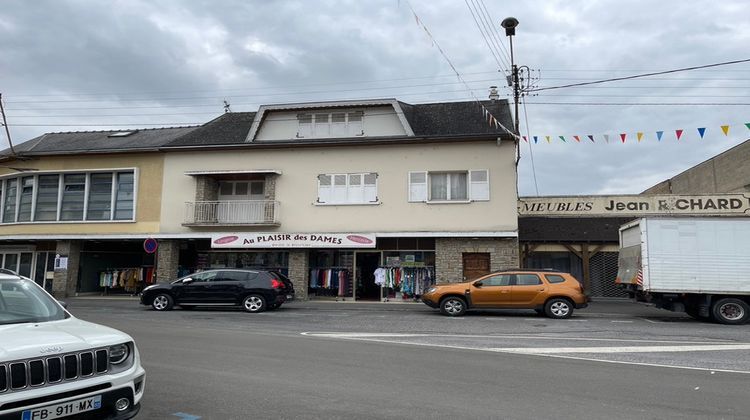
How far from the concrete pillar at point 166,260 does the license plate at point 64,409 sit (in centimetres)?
1921

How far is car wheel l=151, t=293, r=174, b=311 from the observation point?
17047mm

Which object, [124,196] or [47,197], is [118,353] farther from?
[47,197]

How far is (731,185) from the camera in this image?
2673 centimetres

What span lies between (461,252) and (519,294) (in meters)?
5.19

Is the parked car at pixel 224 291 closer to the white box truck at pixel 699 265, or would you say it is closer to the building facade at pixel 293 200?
the building facade at pixel 293 200

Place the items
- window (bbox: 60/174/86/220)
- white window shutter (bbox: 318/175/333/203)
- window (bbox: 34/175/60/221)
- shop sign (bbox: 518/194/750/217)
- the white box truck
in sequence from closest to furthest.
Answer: the white box truck → white window shutter (bbox: 318/175/333/203) → shop sign (bbox: 518/194/750/217) → window (bbox: 60/174/86/220) → window (bbox: 34/175/60/221)

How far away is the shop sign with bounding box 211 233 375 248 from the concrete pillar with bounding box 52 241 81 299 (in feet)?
23.6

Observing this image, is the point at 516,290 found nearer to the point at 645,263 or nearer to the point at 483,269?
the point at 645,263

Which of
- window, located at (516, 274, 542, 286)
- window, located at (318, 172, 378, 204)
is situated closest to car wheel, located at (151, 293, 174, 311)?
window, located at (318, 172, 378, 204)

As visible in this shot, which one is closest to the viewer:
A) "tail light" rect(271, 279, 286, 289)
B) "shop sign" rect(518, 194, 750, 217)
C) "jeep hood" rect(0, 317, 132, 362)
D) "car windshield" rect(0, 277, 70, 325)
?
"jeep hood" rect(0, 317, 132, 362)

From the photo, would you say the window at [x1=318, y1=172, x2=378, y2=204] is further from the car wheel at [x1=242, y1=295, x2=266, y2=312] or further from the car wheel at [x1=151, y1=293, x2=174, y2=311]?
the car wheel at [x1=151, y1=293, x2=174, y2=311]

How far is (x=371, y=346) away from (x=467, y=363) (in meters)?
2.26

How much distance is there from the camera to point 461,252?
66.5 ft

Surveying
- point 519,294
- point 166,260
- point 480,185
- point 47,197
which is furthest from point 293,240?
point 47,197
